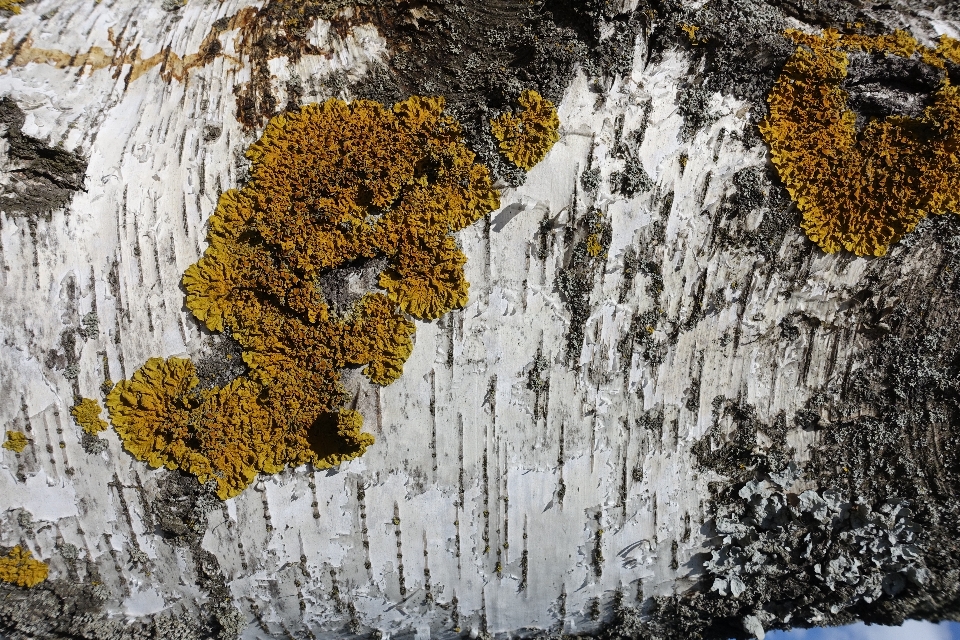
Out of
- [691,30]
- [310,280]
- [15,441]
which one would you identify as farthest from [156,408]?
[691,30]

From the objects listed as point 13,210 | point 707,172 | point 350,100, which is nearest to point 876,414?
point 707,172

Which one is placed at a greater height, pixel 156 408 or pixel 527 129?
pixel 527 129

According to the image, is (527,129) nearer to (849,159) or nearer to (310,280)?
(310,280)

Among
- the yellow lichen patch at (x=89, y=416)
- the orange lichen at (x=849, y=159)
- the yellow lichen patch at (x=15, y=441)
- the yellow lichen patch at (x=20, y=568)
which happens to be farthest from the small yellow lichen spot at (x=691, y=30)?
the yellow lichen patch at (x=20, y=568)

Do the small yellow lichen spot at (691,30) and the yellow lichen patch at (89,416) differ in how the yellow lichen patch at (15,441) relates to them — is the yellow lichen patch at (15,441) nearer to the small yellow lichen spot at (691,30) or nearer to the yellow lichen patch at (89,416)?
the yellow lichen patch at (89,416)

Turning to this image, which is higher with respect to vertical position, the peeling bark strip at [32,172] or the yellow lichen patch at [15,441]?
the peeling bark strip at [32,172]

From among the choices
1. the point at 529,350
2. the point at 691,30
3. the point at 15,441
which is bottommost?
the point at 15,441
